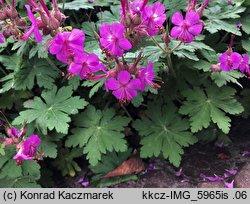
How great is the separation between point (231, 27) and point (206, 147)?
2.75ft

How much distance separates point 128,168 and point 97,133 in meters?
0.33

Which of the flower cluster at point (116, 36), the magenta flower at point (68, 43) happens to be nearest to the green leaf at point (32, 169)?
the flower cluster at point (116, 36)

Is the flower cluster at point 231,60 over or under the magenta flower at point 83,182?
over

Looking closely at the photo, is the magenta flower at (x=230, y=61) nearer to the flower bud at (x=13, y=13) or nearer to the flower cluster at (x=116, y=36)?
the flower cluster at (x=116, y=36)

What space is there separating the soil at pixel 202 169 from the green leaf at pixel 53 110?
0.56m

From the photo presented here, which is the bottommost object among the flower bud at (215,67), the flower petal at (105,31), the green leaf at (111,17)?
the flower bud at (215,67)

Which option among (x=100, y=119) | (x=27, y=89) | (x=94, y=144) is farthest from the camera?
(x=27, y=89)

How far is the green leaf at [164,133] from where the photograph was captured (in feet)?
8.10

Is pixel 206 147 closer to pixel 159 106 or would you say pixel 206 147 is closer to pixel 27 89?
pixel 159 106

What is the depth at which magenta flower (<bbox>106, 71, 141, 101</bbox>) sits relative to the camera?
5.95 ft

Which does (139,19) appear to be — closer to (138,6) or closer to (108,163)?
(138,6)

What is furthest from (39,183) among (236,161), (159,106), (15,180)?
(236,161)

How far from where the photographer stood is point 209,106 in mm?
2486

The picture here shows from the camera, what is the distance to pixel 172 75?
2656 millimetres
